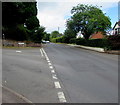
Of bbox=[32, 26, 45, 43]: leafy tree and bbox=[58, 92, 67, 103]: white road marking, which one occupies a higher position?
bbox=[32, 26, 45, 43]: leafy tree

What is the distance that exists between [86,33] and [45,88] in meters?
31.6

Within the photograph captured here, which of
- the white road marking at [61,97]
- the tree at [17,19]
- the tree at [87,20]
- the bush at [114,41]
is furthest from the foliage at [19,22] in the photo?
the white road marking at [61,97]

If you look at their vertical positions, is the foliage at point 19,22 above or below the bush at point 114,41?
above

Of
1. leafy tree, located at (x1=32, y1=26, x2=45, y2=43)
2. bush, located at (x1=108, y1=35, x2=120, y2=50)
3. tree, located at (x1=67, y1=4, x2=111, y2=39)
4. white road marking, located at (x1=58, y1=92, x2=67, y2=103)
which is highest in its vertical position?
tree, located at (x1=67, y1=4, x2=111, y2=39)

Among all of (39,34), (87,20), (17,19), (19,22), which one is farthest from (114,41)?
(19,22)

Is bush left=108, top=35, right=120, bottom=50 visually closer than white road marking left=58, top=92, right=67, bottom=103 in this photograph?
No

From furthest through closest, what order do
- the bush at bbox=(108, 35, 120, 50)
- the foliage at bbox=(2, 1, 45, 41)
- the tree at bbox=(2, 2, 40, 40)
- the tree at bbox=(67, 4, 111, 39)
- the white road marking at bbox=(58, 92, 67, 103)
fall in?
1. the tree at bbox=(67, 4, 111, 39)
2. the foliage at bbox=(2, 1, 45, 41)
3. the tree at bbox=(2, 2, 40, 40)
4. the bush at bbox=(108, 35, 120, 50)
5. the white road marking at bbox=(58, 92, 67, 103)

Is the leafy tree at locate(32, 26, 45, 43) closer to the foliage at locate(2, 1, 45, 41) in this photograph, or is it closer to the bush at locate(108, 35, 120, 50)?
the foliage at locate(2, 1, 45, 41)

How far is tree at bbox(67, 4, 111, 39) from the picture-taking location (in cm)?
3053

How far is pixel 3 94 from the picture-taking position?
12.9 feet

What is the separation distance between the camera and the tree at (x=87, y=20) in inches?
1202

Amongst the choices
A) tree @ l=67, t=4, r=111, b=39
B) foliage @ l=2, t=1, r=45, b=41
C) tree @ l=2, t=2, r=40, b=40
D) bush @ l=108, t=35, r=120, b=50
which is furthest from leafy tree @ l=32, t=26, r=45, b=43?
bush @ l=108, t=35, r=120, b=50

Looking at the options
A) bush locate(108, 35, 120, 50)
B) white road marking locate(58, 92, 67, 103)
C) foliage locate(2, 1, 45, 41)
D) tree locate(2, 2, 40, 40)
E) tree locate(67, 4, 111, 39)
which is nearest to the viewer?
white road marking locate(58, 92, 67, 103)

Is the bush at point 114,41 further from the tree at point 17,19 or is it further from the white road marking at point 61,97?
the tree at point 17,19
